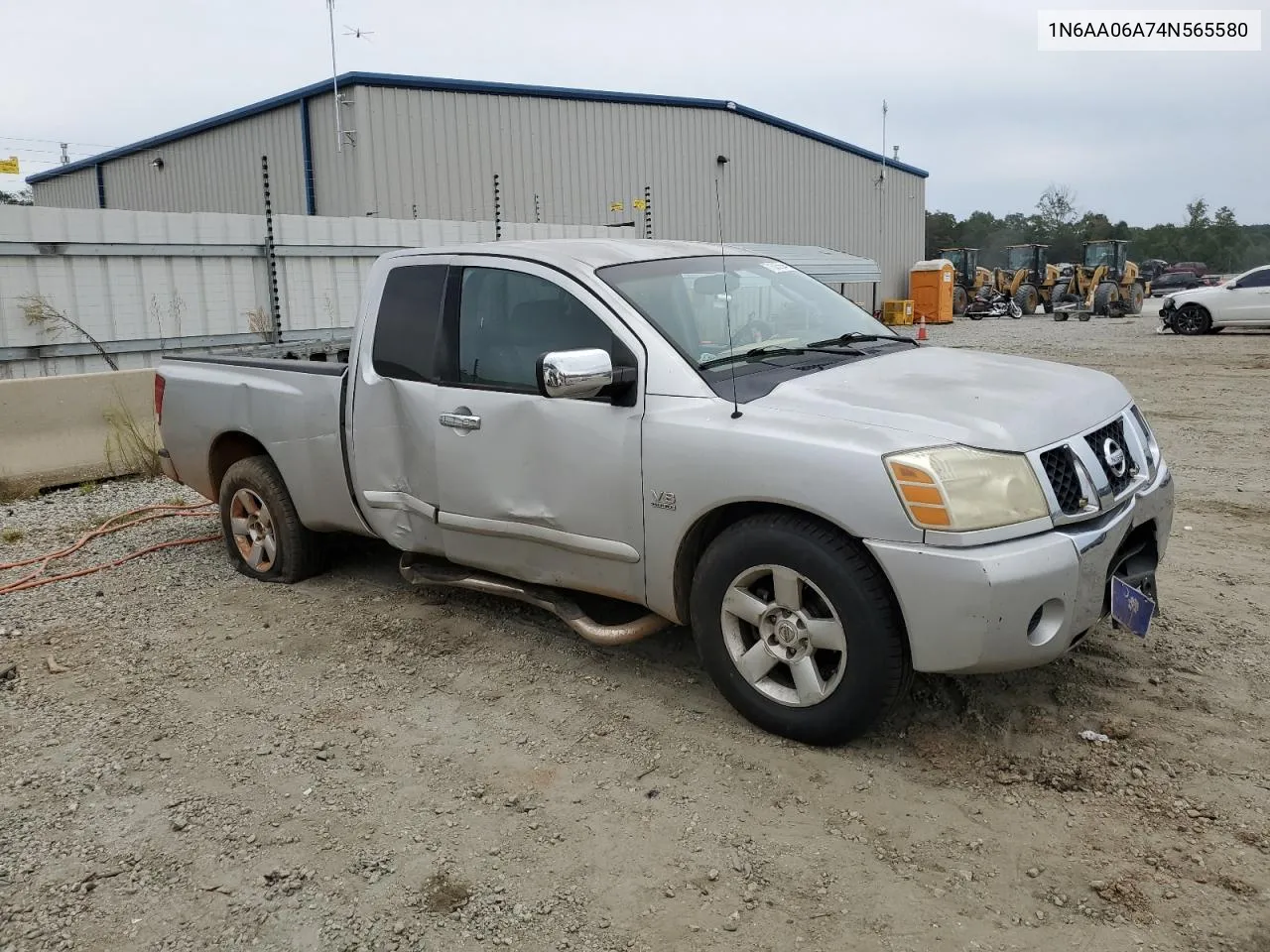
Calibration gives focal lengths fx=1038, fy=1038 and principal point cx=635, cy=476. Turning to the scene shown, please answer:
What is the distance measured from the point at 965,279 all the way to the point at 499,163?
22311 millimetres

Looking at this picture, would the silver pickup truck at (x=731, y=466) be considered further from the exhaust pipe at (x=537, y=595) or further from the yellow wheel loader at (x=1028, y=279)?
the yellow wheel loader at (x=1028, y=279)

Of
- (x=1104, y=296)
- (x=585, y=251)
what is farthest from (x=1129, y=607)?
(x=1104, y=296)

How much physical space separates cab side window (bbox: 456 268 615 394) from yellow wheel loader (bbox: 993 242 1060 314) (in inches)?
1379

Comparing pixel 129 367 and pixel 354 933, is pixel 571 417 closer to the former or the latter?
pixel 354 933

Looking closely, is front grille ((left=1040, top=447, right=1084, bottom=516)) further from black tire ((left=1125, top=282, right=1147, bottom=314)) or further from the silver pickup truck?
black tire ((left=1125, top=282, right=1147, bottom=314))

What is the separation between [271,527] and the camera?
5766mm

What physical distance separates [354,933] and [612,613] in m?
2.29

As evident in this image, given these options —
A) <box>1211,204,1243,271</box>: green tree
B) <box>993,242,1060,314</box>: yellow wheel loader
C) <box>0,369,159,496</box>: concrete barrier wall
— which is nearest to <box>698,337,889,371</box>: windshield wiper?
<box>0,369,159,496</box>: concrete barrier wall

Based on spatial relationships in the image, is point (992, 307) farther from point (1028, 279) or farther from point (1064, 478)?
point (1064, 478)

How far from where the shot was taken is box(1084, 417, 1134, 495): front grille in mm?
3641

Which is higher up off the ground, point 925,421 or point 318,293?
point 318,293

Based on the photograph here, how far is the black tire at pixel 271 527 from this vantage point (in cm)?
565

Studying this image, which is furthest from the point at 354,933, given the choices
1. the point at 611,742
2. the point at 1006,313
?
the point at 1006,313

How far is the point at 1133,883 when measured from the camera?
2.87m
